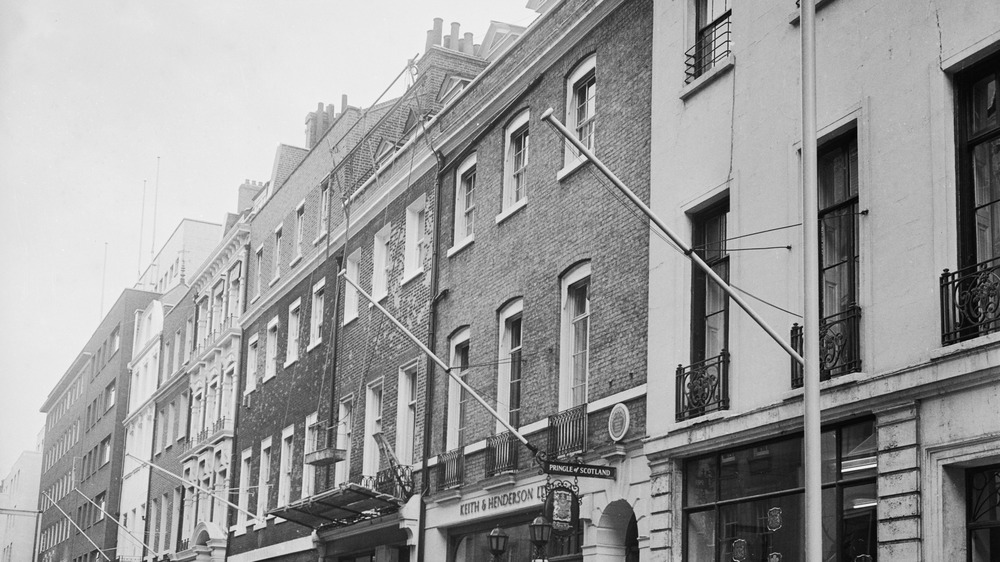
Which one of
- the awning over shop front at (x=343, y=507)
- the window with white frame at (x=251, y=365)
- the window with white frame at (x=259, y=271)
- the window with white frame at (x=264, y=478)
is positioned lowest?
the awning over shop front at (x=343, y=507)

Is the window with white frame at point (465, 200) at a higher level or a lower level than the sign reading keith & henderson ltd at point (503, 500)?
higher

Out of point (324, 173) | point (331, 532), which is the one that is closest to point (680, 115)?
point (331, 532)

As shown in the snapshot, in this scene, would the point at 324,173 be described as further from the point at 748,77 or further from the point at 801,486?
the point at 801,486

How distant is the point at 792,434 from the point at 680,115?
5.36 meters

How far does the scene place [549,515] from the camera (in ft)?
65.7

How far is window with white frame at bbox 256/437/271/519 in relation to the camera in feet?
126

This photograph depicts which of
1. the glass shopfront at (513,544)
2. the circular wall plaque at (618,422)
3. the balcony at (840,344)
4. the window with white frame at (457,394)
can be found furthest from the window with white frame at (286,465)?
the balcony at (840,344)

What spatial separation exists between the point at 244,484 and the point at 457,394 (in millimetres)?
16652

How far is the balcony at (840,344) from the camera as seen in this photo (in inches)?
572

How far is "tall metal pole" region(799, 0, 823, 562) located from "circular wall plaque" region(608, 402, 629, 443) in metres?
6.18

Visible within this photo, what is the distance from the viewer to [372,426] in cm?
3080

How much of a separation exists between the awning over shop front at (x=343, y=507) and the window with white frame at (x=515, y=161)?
6508 mm

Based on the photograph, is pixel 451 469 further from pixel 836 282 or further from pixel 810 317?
pixel 810 317

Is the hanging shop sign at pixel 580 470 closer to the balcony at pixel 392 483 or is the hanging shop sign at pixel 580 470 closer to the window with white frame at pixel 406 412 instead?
the balcony at pixel 392 483
